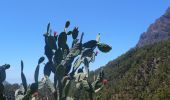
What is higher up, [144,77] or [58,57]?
[144,77]

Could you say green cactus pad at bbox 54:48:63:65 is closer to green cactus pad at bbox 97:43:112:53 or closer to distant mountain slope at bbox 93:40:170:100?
green cactus pad at bbox 97:43:112:53

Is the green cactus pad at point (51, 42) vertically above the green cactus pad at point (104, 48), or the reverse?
the green cactus pad at point (51, 42)

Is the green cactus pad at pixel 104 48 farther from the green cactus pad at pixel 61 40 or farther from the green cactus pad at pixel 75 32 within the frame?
the green cactus pad at pixel 61 40

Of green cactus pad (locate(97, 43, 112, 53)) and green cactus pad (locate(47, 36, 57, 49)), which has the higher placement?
green cactus pad (locate(47, 36, 57, 49))

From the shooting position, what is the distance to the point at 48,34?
8750 mm

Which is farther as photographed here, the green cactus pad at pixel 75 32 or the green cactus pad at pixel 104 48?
the green cactus pad at pixel 75 32

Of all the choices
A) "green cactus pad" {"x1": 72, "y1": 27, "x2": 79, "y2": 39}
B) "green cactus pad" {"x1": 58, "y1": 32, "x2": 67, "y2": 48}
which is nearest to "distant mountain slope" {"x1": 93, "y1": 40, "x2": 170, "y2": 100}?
"green cactus pad" {"x1": 72, "y1": 27, "x2": 79, "y2": 39}

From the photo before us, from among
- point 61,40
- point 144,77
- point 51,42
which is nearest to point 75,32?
point 61,40

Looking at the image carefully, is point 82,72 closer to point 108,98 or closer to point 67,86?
point 67,86

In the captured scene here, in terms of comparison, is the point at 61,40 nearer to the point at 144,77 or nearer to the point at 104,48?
the point at 104,48

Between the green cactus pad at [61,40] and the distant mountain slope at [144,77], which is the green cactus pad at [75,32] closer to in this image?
the green cactus pad at [61,40]

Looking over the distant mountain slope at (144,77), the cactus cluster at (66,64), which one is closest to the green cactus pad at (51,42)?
the cactus cluster at (66,64)

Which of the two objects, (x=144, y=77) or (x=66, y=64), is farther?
A: (x=144, y=77)

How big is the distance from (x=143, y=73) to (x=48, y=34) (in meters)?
151
